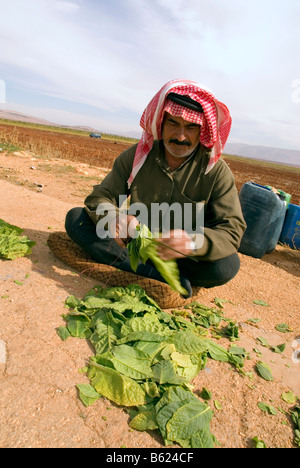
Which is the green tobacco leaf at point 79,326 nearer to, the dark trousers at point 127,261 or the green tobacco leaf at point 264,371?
the dark trousers at point 127,261

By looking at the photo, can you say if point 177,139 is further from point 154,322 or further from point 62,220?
point 62,220

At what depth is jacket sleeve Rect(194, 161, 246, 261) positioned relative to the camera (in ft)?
8.18

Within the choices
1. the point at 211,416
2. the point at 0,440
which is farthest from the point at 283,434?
the point at 0,440

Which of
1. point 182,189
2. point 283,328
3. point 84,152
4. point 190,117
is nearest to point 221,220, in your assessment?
point 182,189

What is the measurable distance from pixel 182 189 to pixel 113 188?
62cm

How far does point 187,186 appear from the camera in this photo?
9.36 feet

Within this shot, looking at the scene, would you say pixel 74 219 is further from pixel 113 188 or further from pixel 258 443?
pixel 258 443

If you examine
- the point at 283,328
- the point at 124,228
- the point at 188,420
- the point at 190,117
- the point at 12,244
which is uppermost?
the point at 190,117

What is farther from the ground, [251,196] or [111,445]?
[251,196]

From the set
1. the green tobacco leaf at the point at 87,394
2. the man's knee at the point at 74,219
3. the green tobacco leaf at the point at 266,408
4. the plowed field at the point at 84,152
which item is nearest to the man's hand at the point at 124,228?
the man's knee at the point at 74,219

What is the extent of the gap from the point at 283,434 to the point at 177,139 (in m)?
2.12

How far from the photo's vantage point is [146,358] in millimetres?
1905

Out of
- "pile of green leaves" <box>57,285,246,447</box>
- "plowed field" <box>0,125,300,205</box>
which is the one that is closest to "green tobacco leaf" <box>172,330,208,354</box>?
"pile of green leaves" <box>57,285,246,447</box>

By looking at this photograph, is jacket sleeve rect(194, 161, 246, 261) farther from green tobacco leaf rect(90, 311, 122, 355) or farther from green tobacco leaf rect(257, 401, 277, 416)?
green tobacco leaf rect(257, 401, 277, 416)
